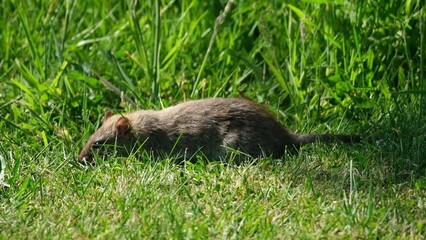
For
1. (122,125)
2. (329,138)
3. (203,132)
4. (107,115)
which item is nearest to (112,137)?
(122,125)

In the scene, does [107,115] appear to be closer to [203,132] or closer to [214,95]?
[203,132]

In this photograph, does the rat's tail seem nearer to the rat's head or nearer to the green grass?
the green grass

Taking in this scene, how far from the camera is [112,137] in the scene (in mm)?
6176

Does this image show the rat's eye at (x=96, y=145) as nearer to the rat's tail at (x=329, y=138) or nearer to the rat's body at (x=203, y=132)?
the rat's body at (x=203, y=132)

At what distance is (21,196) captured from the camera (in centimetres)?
514

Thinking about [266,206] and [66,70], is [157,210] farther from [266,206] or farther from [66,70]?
[66,70]

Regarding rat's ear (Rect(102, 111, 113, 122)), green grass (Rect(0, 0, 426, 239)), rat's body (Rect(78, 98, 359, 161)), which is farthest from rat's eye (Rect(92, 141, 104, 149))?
rat's ear (Rect(102, 111, 113, 122))

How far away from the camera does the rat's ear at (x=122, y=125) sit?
244 inches

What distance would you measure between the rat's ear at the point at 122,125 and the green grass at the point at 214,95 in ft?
1.02

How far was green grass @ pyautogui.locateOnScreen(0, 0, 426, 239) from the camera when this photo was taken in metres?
4.82

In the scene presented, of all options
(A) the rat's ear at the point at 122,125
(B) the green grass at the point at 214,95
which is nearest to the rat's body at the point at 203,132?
(A) the rat's ear at the point at 122,125

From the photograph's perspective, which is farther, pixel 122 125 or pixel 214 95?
pixel 214 95

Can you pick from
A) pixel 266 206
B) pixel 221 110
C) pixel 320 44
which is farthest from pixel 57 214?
pixel 320 44

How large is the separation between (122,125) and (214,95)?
95 centimetres
